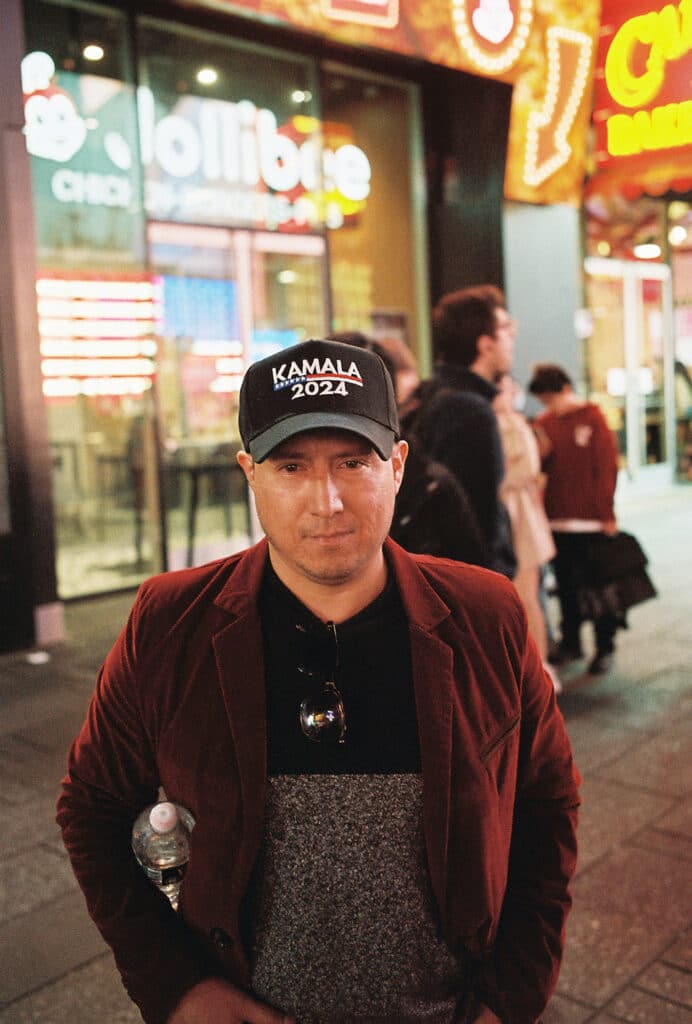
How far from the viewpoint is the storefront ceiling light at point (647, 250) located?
15.7 meters

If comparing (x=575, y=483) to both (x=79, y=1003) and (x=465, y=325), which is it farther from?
(x=79, y=1003)

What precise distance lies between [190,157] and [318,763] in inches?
357

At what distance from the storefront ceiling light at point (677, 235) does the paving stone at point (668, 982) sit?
47.5 ft

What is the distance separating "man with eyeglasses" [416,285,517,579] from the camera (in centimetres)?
452

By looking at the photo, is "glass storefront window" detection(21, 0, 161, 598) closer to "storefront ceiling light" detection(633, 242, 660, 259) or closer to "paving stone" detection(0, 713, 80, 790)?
"paving stone" detection(0, 713, 80, 790)

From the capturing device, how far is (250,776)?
161cm

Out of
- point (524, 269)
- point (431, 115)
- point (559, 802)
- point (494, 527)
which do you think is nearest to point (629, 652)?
point (494, 527)

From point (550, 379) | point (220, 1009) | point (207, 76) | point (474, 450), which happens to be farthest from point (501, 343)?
point (207, 76)

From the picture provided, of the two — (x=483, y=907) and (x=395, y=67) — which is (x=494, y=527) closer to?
(x=483, y=907)

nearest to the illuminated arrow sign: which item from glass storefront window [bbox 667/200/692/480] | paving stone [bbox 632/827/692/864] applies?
paving stone [bbox 632/827/692/864]

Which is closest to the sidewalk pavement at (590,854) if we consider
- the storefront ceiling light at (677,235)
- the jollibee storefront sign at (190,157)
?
the jollibee storefront sign at (190,157)

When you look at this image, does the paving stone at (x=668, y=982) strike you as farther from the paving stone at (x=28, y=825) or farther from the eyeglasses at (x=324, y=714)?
the paving stone at (x=28, y=825)

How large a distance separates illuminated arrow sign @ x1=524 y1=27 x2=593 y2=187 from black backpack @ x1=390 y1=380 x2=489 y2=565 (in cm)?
335

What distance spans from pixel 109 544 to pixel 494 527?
6.17 m
